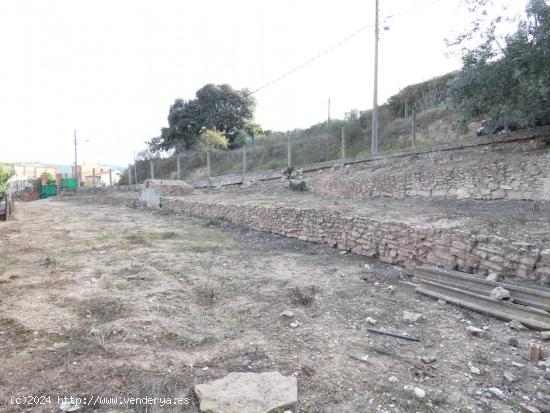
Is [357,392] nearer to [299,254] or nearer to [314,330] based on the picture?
[314,330]

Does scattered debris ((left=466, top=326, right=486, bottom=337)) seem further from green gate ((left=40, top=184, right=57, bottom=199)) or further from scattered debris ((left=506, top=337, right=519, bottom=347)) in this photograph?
green gate ((left=40, top=184, right=57, bottom=199))

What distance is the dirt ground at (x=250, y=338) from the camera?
9.71ft

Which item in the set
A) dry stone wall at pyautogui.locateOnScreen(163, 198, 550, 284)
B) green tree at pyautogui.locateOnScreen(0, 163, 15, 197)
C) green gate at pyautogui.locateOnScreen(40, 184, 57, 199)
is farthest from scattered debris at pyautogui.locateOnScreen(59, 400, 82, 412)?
green gate at pyautogui.locateOnScreen(40, 184, 57, 199)

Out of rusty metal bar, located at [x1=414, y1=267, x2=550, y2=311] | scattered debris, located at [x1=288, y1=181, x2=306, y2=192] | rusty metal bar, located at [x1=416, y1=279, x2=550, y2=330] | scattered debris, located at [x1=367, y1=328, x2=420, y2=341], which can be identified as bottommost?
scattered debris, located at [x1=367, y1=328, x2=420, y2=341]

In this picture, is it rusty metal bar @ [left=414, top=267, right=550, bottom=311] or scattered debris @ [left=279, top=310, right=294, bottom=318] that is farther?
scattered debris @ [left=279, top=310, right=294, bottom=318]

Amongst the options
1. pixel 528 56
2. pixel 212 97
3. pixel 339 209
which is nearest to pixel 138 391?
pixel 339 209

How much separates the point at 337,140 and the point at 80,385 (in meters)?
18.2

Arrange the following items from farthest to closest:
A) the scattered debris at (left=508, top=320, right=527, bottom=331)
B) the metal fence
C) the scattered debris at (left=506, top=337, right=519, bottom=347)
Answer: the metal fence
the scattered debris at (left=508, top=320, right=527, bottom=331)
the scattered debris at (left=506, top=337, right=519, bottom=347)

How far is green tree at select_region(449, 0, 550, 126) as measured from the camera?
26.1 ft

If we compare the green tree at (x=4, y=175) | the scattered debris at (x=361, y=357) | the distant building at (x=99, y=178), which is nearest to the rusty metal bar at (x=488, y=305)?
the scattered debris at (x=361, y=357)

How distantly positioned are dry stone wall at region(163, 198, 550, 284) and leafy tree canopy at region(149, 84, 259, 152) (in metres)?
22.9

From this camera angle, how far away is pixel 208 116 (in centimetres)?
3234

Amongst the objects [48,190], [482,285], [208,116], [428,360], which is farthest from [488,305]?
[48,190]

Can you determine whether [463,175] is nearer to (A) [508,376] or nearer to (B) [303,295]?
(B) [303,295]
